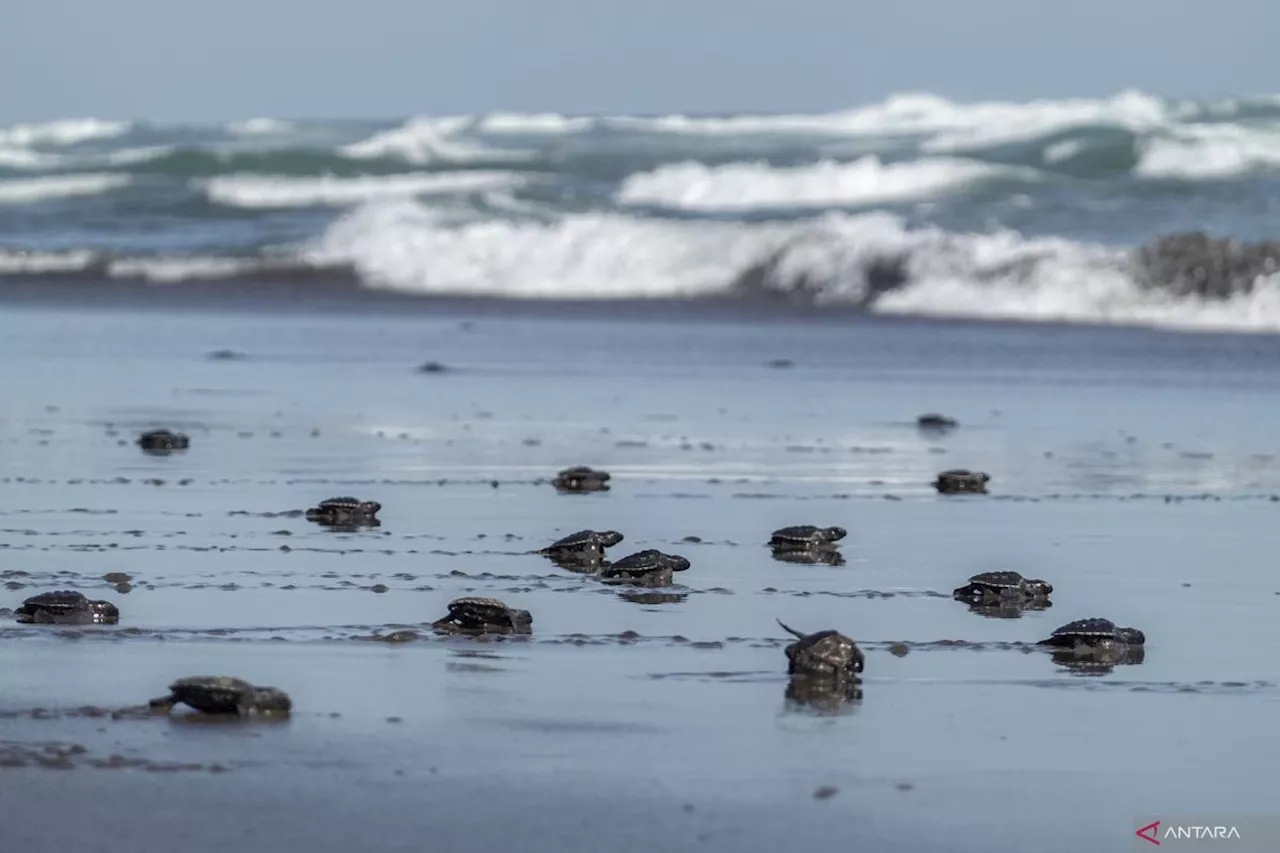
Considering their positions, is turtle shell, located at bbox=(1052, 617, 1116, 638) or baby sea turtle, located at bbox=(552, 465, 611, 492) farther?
baby sea turtle, located at bbox=(552, 465, 611, 492)

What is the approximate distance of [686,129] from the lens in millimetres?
57250

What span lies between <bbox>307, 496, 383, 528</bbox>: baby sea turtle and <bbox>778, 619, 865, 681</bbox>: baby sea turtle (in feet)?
12.3

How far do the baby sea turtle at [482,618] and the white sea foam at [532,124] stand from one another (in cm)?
5204

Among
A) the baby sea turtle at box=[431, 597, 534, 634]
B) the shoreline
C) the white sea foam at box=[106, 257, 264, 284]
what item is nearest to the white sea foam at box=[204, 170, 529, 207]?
the white sea foam at box=[106, 257, 264, 284]

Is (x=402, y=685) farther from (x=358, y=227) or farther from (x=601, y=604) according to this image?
(x=358, y=227)

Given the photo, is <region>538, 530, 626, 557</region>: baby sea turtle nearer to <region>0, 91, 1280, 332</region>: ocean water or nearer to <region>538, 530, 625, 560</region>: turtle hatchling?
<region>538, 530, 625, 560</region>: turtle hatchling

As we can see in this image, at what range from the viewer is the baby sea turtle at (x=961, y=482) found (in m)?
11.8

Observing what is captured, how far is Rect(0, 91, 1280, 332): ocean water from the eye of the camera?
2861 cm

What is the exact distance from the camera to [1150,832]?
17.9ft

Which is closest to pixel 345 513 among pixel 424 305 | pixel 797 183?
pixel 424 305

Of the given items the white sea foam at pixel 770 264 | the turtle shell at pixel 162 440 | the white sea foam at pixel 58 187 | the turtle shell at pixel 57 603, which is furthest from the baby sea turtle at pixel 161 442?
the white sea foam at pixel 58 187

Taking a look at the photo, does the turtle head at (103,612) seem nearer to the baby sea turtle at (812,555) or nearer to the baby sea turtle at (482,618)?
the baby sea turtle at (482,618)

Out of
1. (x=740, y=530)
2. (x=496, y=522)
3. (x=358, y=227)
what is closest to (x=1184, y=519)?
(x=740, y=530)

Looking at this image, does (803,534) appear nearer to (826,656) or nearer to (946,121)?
(826,656)
